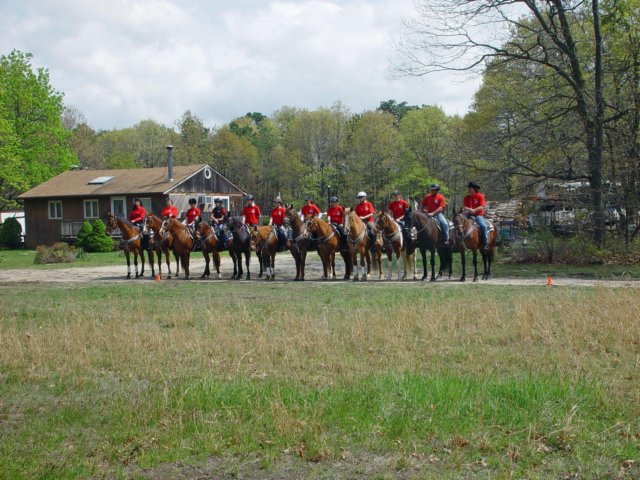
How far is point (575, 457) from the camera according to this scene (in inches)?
237

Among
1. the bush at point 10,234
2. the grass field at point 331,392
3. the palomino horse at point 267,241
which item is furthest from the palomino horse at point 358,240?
the bush at point 10,234

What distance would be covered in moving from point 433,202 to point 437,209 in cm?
34

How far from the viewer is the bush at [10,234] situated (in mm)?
50775

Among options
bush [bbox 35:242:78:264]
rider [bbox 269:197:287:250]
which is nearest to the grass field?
rider [bbox 269:197:287:250]

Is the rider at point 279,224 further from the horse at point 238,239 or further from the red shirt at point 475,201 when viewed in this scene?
the red shirt at point 475,201

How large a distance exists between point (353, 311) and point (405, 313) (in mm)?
1372

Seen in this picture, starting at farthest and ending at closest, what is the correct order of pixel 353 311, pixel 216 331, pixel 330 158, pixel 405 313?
1. pixel 330 158
2. pixel 353 311
3. pixel 405 313
4. pixel 216 331

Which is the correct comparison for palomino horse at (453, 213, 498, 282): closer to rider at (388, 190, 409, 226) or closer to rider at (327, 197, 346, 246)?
rider at (388, 190, 409, 226)

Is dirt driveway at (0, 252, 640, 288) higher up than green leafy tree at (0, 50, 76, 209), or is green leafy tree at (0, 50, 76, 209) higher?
green leafy tree at (0, 50, 76, 209)

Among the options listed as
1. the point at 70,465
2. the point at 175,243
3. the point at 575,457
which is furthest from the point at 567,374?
the point at 175,243

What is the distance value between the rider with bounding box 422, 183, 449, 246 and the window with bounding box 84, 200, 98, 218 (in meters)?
34.7

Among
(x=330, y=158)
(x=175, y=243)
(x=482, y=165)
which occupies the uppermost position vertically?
(x=330, y=158)

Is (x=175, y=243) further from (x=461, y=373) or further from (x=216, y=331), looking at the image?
(x=461, y=373)

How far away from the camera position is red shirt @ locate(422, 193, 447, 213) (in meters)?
21.4
